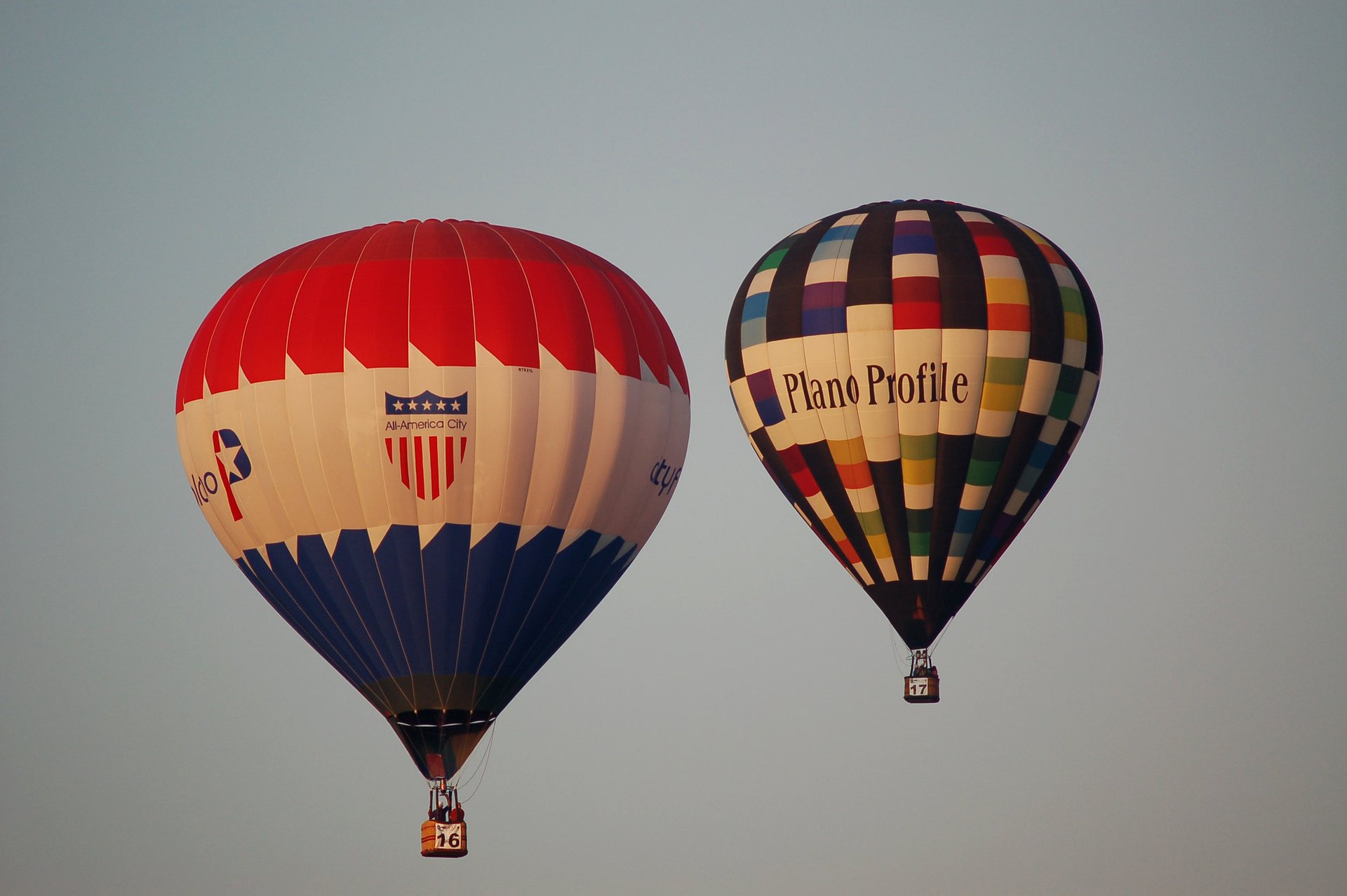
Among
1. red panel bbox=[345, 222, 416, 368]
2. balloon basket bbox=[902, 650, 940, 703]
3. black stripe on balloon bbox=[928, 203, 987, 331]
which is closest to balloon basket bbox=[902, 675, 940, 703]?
balloon basket bbox=[902, 650, 940, 703]

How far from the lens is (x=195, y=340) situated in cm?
3297

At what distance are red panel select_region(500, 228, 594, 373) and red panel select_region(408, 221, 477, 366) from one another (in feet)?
2.49

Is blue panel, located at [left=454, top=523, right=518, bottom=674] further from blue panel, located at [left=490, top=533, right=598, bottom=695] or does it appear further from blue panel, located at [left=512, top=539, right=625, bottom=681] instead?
blue panel, located at [left=512, top=539, right=625, bottom=681]

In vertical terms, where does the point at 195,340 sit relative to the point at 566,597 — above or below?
above

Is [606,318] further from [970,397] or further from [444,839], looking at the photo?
[444,839]

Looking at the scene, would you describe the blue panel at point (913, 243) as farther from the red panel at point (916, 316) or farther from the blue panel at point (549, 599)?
the blue panel at point (549, 599)

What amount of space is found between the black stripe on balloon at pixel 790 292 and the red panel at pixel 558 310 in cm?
304

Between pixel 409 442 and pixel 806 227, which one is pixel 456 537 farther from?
pixel 806 227

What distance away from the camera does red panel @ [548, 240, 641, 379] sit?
32281mm

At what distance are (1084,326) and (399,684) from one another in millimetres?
9226

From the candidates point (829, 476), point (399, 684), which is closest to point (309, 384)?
point (399, 684)

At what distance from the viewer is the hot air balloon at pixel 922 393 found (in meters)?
33.8

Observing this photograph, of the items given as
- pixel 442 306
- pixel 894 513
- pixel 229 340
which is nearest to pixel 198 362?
pixel 229 340

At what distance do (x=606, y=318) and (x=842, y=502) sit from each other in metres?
3.91
